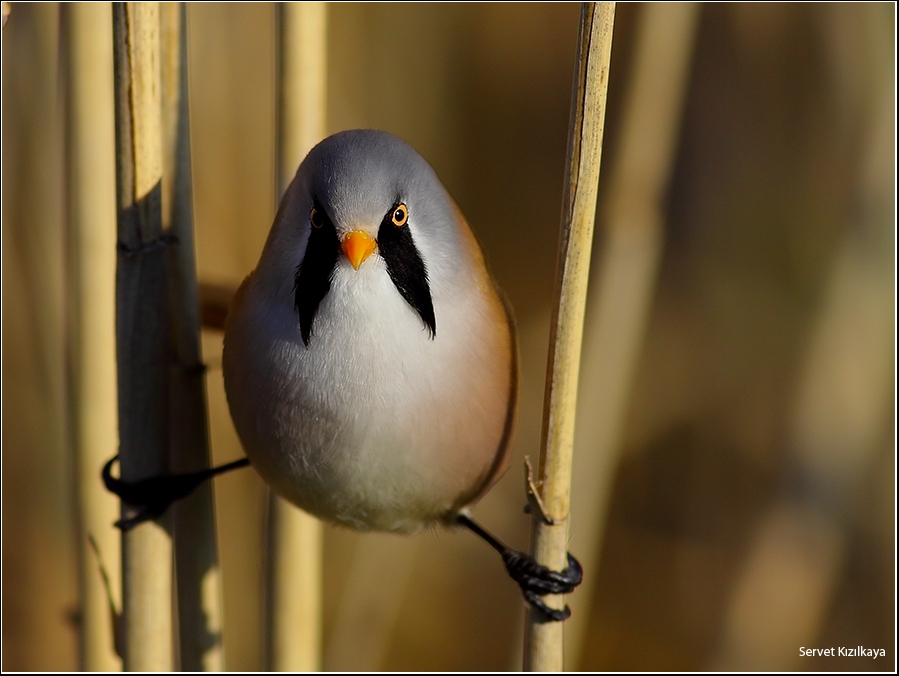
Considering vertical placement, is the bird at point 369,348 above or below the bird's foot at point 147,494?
above

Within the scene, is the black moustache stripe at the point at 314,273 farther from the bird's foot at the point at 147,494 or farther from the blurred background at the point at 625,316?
the blurred background at the point at 625,316

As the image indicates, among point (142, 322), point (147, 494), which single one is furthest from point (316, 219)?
point (147, 494)

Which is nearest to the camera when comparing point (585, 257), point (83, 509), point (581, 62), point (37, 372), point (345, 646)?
point (581, 62)

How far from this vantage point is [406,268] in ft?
A: 4.17

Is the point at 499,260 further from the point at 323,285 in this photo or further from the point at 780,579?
the point at 323,285

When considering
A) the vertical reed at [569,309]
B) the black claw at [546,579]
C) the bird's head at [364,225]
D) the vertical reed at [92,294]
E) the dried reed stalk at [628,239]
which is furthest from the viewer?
the dried reed stalk at [628,239]

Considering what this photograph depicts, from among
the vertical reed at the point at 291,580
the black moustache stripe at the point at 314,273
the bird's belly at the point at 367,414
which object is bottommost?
the vertical reed at the point at 291,580

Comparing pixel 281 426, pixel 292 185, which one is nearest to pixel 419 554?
pixel 281 426

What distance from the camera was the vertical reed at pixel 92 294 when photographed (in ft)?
4.90

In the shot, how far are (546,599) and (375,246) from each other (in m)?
0.59

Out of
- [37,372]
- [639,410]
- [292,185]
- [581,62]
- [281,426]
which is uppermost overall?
[581,62]

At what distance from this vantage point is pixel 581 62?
109 cm

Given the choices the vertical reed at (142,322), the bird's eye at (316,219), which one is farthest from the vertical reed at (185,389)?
the bird's eye at (316,219)

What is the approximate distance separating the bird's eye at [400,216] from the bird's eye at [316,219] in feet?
0.31
